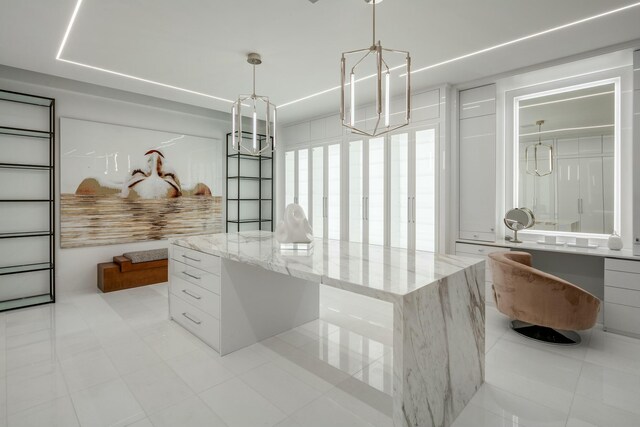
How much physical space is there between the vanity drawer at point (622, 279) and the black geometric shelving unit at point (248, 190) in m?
5.04

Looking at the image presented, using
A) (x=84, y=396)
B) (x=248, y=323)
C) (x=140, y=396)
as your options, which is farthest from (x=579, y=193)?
(x=84, y=396)

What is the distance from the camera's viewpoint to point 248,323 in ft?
9.18

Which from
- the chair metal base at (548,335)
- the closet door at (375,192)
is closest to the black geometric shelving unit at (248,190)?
the closet door at (375,192)

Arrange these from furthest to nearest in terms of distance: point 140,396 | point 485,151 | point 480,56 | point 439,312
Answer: point 485,151, point 480,56, point 140,396, point 439,312

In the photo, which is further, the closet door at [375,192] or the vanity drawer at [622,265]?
the closet door at [375,192]

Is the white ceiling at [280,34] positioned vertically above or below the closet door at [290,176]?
above

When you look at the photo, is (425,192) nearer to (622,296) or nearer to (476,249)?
(476,249)

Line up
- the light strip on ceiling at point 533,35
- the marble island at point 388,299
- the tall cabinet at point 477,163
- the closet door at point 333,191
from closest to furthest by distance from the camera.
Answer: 1. the marble island at point 388,299
2. the light strip on ceiling at point 533,35
3. the tall cabinet at point 477,163
4. the closet door at point 333,191

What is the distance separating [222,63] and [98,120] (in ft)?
7.44

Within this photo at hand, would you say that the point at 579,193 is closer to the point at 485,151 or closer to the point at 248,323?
the point at 485,151

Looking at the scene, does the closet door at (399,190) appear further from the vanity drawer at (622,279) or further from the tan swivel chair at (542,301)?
the vanity drawer at (622,279)

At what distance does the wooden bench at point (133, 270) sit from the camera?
4.42 m

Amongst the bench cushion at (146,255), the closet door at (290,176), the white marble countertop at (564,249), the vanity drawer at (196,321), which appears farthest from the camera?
the closet door at (290,176)

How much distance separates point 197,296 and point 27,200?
2.72m
